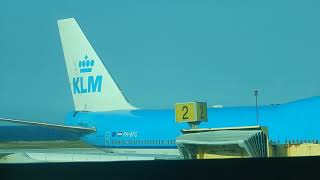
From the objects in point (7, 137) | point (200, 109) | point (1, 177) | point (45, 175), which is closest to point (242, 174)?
point (45, 175)

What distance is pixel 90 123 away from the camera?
12281mm

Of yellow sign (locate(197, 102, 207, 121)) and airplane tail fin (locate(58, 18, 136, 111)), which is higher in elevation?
airplane tail fin (locate(58, 18, 136, 111))

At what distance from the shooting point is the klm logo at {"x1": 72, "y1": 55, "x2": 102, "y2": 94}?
13.5m

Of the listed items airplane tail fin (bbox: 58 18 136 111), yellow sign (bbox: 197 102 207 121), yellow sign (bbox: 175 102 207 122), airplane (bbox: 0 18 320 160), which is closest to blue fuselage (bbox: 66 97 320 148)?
airplane (bbox: 0 18 320 160)

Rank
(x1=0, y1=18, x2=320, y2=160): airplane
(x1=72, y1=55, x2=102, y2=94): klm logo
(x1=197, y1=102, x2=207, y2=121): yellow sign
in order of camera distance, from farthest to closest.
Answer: (x1=72, y1=55, x2=102, y2=94): klm logo < (x1=0, y1=18, x2=320, y2=160): airplane < (x1=197, y1=102, x2=207, y2=121): yellow sign

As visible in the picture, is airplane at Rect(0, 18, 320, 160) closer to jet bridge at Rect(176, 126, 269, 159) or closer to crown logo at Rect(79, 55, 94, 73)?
crown logo at Rect(79, 55, 94, 73)

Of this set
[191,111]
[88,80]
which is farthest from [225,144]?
[88,80]

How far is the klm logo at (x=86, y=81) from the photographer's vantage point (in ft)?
44.2

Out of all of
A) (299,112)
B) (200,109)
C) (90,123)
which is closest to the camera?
(200,109)

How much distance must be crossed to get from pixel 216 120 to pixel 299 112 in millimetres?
1691

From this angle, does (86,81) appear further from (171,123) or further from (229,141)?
(229,141)

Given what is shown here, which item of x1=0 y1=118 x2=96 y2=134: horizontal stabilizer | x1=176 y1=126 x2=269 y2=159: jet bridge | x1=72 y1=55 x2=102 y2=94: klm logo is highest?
x1=72 y1=55 x2=102 y2=94: klm logo

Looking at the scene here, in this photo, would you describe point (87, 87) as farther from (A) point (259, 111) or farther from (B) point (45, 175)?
(B) point (45, 175)

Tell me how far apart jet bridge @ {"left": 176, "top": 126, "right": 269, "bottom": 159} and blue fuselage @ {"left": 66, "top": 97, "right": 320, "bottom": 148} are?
6.62ft
